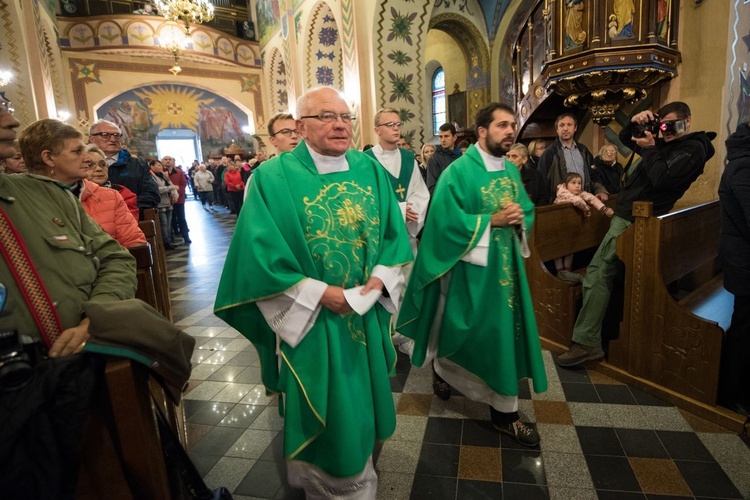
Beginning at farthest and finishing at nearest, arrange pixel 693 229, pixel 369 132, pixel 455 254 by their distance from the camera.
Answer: pixel 369 132 → pixel 693 229 → pixel 455 254

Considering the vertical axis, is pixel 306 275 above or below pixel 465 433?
A: above

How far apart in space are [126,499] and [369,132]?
799cm

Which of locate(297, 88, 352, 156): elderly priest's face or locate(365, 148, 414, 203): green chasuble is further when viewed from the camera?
locate(365, 148, 414, 203): green chasuble

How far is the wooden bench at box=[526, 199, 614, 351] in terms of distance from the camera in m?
3.16

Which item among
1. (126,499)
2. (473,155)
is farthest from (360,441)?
(473,155)

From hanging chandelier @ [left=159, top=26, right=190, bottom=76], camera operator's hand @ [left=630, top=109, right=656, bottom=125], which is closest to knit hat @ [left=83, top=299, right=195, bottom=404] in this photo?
camera operator's hand @ [left=630, top=109, right=656, bottom=125]

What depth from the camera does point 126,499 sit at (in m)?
1.01

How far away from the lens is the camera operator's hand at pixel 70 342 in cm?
113

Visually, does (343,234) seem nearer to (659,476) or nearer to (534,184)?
(659,476)

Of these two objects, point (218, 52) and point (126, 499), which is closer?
point (126, 499)

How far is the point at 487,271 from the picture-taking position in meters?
2.24

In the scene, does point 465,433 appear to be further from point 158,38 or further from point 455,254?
point 158,38

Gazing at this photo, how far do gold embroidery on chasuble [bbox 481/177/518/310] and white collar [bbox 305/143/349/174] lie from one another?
0.91m

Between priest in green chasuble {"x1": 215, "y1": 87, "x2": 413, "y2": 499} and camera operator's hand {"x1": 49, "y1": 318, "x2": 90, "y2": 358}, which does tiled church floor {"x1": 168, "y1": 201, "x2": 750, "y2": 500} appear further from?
camera operator's hand {"x1": 49, "y1": 318, "x2": 90, "y2": 358}
